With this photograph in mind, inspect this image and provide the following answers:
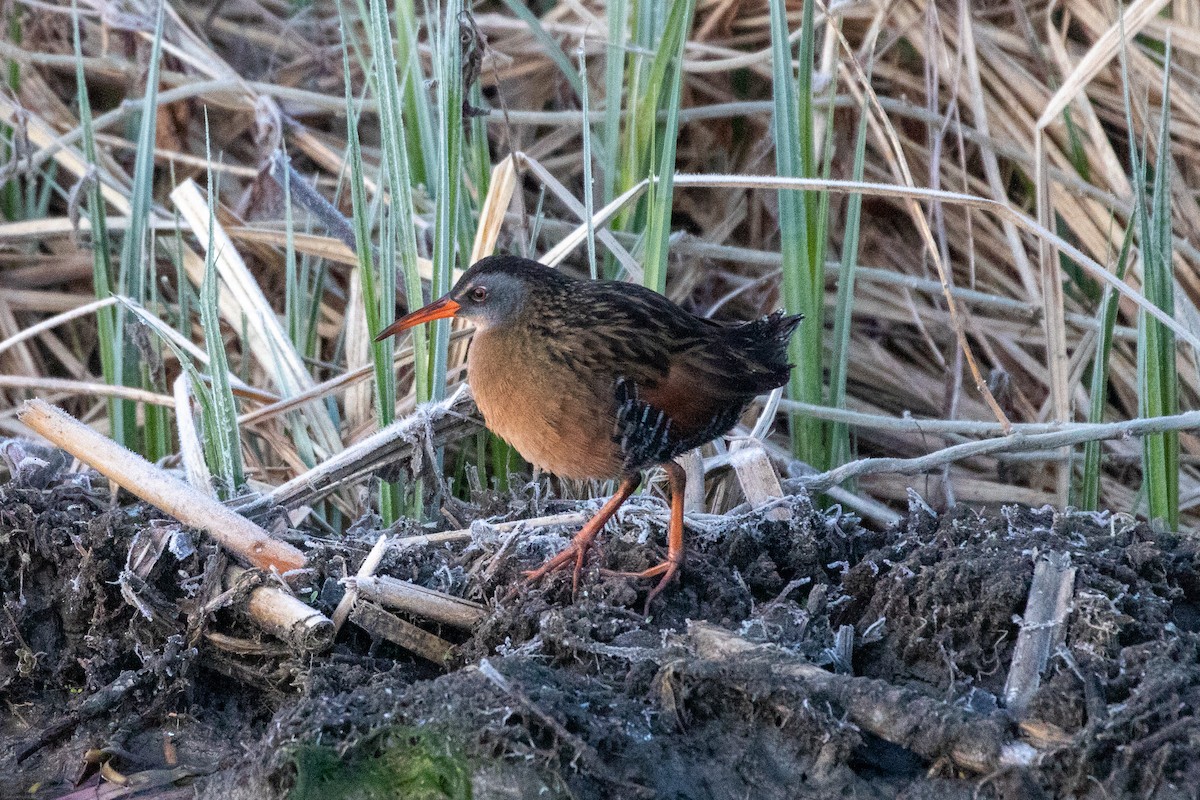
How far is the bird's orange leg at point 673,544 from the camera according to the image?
2531 mm

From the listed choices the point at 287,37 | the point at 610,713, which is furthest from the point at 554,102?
the point at 610,713

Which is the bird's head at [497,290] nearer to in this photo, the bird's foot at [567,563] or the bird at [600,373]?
the bird at [600,373]

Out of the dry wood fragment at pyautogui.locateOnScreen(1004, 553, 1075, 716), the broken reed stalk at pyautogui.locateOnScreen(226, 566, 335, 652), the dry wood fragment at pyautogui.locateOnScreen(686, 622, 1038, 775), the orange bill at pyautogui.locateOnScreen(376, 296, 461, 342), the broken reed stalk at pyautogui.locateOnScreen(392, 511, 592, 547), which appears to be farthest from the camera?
the orange bill at pyautogui.locateOnScreen(376, 296, 461, 342)

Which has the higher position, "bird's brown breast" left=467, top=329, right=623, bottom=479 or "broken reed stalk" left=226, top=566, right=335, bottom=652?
"bird's brown breast" left=467, top=329, right=623, bottom=479

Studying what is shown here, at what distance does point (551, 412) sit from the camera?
8.67 feet

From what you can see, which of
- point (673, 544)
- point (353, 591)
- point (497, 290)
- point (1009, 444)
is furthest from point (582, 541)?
point (1009, 444)

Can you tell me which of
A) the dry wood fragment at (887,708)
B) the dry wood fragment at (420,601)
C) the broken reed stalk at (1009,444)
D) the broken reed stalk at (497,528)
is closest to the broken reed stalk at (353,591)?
the dry wood fragment at (420,601)

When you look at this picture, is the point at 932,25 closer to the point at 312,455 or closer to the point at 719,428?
the point at 719,428

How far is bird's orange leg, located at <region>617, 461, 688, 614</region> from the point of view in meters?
2.53

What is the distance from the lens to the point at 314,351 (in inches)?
156

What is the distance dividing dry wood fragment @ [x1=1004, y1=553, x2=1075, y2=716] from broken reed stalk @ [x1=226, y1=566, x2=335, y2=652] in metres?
1.18

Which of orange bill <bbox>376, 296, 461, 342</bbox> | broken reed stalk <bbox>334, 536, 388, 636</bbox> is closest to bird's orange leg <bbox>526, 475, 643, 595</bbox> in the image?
broken reed stalk <bbox>334, 536, 388, 636</bbox>

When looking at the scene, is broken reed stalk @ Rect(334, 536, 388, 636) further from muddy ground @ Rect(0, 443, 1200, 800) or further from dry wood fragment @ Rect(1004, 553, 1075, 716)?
dry wood fragment @ Rect(1004, 553, 1075, 716)

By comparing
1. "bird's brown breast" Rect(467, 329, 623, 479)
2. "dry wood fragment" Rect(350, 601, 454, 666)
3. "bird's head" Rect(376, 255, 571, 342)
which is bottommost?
"dry wood fragment" Rect(350, 601, 454, 666)
